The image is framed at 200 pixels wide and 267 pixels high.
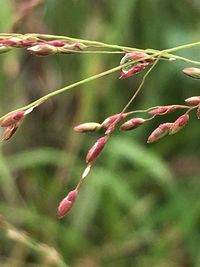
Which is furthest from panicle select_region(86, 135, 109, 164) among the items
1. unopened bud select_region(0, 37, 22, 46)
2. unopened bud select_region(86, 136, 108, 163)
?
unopened bud select_region(0, 37, 22, 46)

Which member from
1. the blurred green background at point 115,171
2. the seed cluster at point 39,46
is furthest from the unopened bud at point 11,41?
the blurred green background at point 115,171

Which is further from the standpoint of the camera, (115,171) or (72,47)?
(115,171)

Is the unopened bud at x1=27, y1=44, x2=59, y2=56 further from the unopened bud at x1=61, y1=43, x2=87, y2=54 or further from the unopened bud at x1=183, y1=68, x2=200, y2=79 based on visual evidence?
the unopened bud at x1=183, y1=68, x2=200, y2=79

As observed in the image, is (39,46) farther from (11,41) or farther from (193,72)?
(193,72)

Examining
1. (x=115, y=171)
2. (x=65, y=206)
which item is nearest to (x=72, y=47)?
(x=65, y=206)

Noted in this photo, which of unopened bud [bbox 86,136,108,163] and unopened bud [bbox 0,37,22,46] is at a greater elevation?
unopened bud [bbox 0,37,22,46]

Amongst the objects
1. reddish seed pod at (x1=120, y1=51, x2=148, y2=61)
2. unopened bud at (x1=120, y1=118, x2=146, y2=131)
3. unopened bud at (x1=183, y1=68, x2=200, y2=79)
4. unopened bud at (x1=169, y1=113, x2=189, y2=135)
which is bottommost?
unopened bud at (x1=169, y1=113, x2=189, y2=135)

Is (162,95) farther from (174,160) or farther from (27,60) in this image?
(27,60)

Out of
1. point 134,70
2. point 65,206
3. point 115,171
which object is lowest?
point 115,171

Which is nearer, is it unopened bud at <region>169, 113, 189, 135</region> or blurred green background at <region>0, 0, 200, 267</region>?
unopened bud at <region>169, 113, 189, 135</region>
